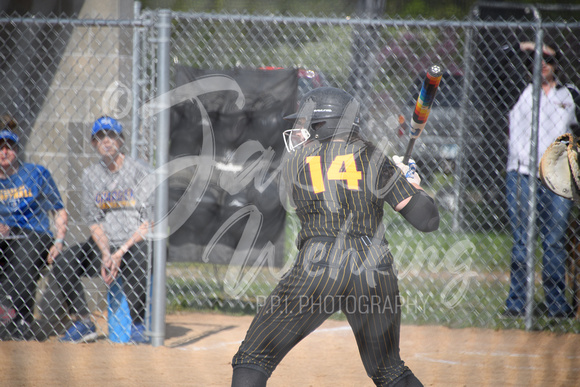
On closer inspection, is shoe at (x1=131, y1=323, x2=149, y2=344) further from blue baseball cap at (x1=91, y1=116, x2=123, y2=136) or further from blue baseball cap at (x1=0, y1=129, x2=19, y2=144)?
blue baseball cap at (x1=0, y1=129, x2=19, y2=144)

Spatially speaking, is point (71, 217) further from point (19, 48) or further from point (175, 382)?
point (175, 382)

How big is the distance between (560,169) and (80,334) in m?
3.37

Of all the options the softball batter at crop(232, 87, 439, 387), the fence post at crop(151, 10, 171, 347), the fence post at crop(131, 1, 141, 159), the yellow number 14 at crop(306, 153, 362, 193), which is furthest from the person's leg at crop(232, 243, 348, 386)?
the fence post at crop(131, 1, 141, 159)

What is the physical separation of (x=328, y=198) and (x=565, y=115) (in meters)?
3.24

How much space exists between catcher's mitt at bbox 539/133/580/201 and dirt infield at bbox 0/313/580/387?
135 centimetres

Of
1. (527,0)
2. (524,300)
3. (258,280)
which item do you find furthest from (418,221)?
(527,0)

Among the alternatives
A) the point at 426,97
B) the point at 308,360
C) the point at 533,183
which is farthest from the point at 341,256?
the point at 533,183

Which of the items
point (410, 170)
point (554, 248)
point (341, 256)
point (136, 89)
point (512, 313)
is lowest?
point (512, 313)

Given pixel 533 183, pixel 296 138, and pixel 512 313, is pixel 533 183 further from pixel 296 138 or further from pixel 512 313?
pixel 296 138

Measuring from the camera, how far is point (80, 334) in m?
4.27

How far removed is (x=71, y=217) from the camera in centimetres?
490

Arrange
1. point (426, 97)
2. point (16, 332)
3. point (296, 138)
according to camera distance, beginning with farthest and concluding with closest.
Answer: point (16, 332) < point (296, 138) < point (426, 97)

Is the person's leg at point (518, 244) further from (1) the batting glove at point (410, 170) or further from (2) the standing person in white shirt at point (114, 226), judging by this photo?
(2) the standing person in white shirt at point (114, 226)

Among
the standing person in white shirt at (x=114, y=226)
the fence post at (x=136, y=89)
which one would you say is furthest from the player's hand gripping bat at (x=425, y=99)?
the fence post at (x=136, y=89)
